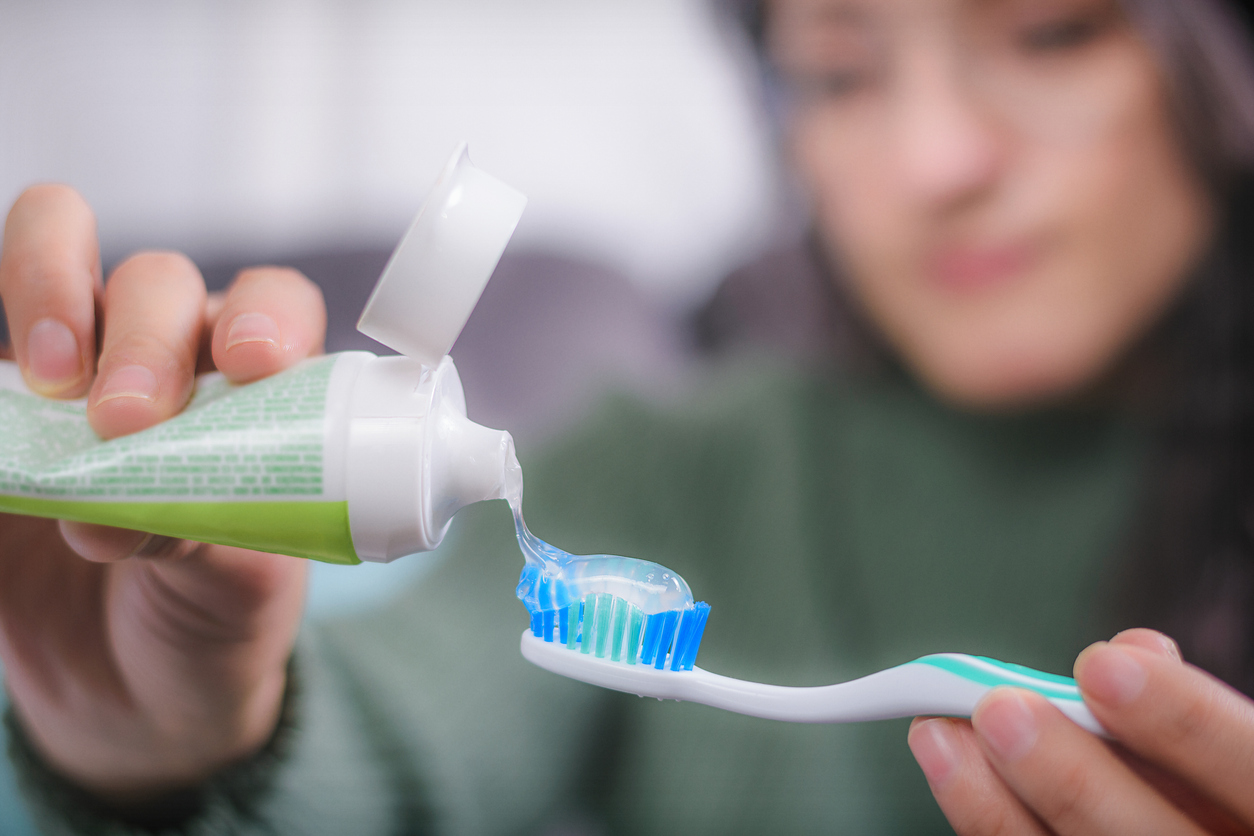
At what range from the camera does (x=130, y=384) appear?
24cm

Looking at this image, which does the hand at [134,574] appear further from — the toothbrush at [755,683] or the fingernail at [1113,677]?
the fingernail at [1113,677]

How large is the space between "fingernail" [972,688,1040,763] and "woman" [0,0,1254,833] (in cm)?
32

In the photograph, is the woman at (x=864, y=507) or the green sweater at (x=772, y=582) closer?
the woman at (x=864, y=507)

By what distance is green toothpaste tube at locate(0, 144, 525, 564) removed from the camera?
210 mm

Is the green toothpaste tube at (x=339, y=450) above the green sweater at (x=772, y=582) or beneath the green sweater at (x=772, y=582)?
above

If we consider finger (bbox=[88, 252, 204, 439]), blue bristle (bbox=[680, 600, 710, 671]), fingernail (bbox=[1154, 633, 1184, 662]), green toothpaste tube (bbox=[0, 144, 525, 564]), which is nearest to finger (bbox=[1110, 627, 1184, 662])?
fingernail (bbox=[1154, 633, 1184, 662])

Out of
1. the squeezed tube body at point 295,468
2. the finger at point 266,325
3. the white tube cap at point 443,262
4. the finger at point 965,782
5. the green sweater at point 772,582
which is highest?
the white tube cap at point 443,262

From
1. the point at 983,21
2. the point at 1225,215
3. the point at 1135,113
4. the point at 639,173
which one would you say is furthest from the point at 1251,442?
the point at 639,173

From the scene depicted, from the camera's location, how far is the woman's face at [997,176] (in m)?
0.55

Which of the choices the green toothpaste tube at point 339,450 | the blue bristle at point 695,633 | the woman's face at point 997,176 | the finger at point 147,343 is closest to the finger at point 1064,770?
the blue bristle at point 695,633

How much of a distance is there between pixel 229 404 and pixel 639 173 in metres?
0.49

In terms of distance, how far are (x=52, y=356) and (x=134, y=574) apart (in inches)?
5.1

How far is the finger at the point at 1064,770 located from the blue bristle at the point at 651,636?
4.6 inches

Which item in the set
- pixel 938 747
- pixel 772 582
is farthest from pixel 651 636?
pixel 772 582
